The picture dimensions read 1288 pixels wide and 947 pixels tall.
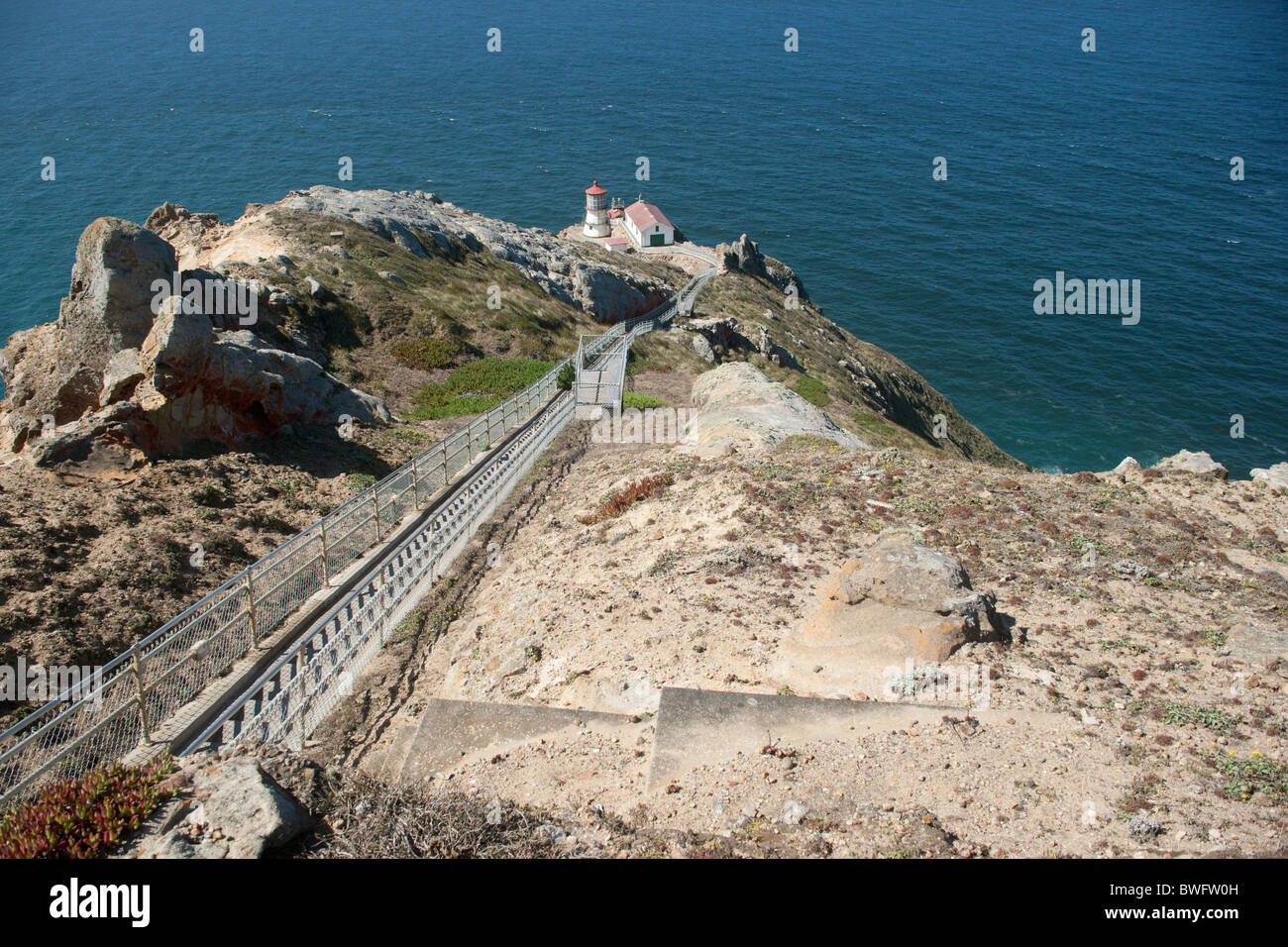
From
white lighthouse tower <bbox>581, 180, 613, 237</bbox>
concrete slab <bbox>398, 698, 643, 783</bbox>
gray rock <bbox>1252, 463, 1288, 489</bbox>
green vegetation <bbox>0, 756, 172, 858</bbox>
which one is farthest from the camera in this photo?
white lighthouse tower <bbox>581, 180, 613, 237</bbox>

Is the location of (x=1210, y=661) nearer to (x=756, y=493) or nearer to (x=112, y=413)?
(x=756, y=493)

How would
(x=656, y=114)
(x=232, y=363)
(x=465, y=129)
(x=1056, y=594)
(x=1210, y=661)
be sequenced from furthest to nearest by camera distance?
(x=656, y=114), (x=465, y=129), (x=232, y=363), (x=1056, y=594), (x=1210, y=661)

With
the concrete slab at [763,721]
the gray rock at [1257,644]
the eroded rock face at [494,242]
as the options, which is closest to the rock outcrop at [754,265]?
the eroded rock face at [494,242]

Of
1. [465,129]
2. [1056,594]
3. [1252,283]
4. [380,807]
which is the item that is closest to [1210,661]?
[1056,594]

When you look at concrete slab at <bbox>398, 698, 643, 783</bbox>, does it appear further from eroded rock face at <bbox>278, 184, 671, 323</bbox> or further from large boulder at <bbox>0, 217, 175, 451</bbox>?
eroded rock face at <bbox>278, 184, 671, 323</bbox>

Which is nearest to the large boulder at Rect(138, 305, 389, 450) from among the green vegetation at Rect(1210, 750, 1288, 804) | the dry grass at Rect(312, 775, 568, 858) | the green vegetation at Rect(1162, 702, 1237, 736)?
the dry grass at Rect(312, 775, 568, 858)

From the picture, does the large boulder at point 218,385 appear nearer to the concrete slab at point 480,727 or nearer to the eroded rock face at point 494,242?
the concrete slab at point 480,727

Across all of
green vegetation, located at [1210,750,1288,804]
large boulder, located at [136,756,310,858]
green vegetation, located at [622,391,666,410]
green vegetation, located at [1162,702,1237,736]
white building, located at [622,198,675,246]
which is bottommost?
green vegetation, located at [1210,750,1288,804]
